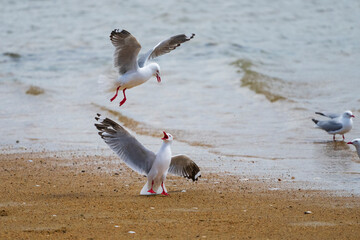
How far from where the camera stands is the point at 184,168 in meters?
7.24

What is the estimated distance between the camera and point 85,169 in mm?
8047

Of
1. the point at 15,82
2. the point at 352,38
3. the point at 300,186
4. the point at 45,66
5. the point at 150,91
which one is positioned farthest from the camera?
the point at 352,38

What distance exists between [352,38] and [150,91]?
9.95 m

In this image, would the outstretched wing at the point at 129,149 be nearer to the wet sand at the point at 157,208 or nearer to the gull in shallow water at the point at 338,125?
the wet sand at the point at 157,208

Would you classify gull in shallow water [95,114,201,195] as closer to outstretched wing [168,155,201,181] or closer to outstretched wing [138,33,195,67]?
outstretched wing [168,155,201,181]

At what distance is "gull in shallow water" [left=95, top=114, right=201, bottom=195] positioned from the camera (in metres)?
6.98

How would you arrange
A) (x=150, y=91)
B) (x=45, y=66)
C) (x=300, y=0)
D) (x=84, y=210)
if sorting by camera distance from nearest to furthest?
(x=84, y=210), (x=150, y=91), (x=45, y=66), (x=300, y=0)

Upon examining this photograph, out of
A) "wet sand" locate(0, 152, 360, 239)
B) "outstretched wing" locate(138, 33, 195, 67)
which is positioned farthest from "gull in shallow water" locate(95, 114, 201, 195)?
"outstretched wing" locate(138, 33, 195, 67)

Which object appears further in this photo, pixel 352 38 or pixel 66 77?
pixel 352 38

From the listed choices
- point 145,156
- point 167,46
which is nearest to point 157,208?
point 145,156

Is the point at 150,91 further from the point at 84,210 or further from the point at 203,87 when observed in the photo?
the point at 84,210

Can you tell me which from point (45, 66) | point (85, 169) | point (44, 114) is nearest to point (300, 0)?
point (45, 66)

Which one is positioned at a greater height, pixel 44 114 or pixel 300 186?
pixel 300 186

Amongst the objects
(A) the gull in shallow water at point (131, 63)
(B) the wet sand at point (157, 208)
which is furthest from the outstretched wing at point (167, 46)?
(B) the wet sand at point (157, 208)
